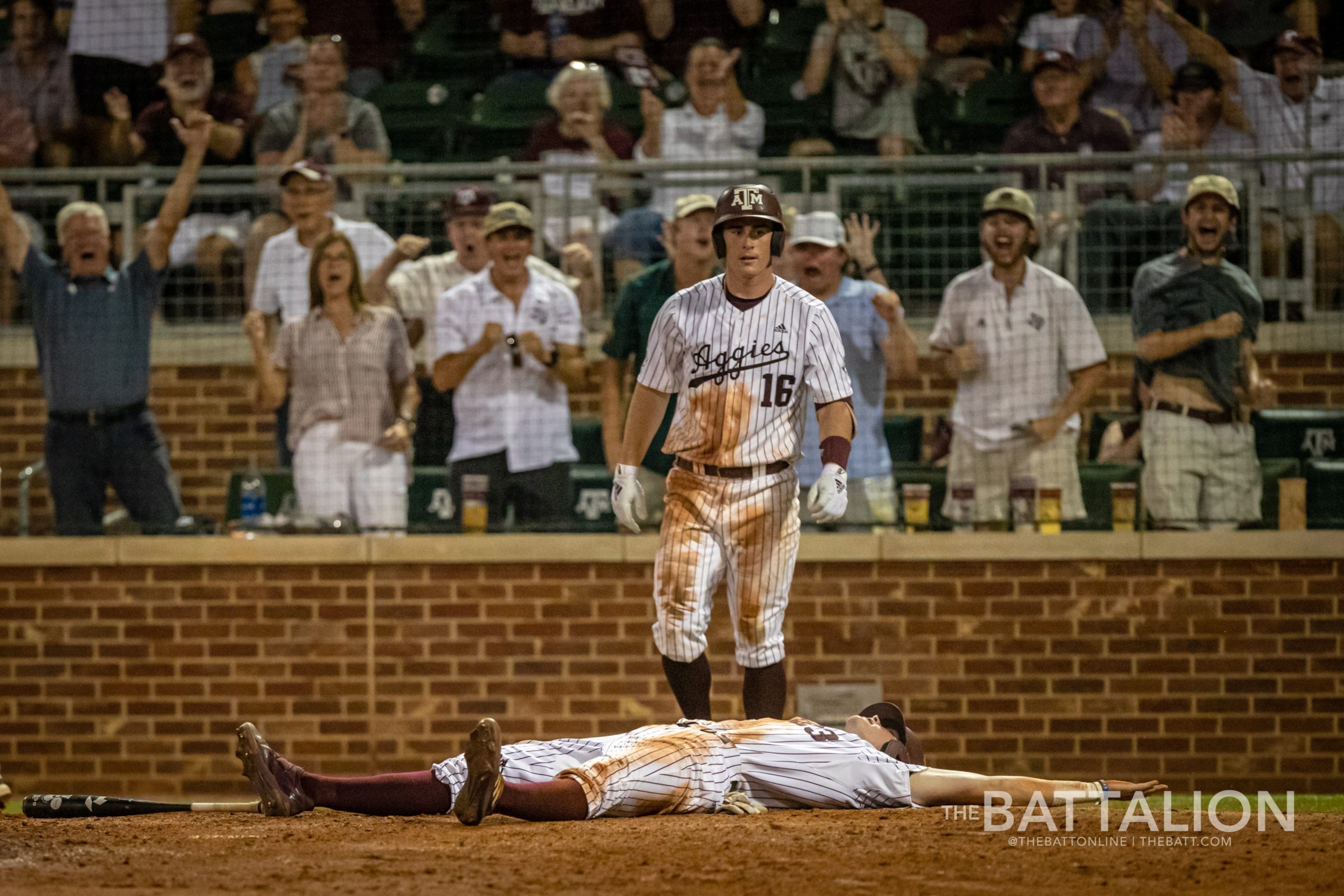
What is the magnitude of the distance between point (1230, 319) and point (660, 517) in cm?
274

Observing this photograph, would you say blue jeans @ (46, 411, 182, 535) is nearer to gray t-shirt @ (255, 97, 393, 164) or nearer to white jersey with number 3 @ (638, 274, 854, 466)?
gray t-shirt @ (255, 97, 393, 164)

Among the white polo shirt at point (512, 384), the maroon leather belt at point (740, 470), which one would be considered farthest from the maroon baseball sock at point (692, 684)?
the white polo shirt at point (512, 384)

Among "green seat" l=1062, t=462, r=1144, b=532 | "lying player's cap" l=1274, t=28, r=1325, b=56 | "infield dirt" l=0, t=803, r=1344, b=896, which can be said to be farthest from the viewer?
"lying player's cap" l=1274, t=28, r=1325, b=56

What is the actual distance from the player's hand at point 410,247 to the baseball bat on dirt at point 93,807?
135 inches

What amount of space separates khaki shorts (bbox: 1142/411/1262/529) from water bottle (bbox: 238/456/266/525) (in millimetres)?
4172

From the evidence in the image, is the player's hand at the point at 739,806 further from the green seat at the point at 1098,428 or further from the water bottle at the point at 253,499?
the water bottle at the point at 253,499

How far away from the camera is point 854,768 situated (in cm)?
472

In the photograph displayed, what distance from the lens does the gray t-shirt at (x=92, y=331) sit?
7.63m

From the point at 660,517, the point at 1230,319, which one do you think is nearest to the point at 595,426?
the point at 660,517

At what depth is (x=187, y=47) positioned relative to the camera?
8984 millimetres

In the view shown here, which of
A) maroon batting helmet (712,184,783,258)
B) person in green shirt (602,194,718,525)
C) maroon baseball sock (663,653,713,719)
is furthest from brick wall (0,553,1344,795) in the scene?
maroon batting helmet (712,184,783,258)

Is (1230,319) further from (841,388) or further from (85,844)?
(85,844)

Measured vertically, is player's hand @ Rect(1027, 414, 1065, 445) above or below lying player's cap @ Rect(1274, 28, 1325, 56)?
below

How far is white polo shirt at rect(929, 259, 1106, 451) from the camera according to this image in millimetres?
7273
